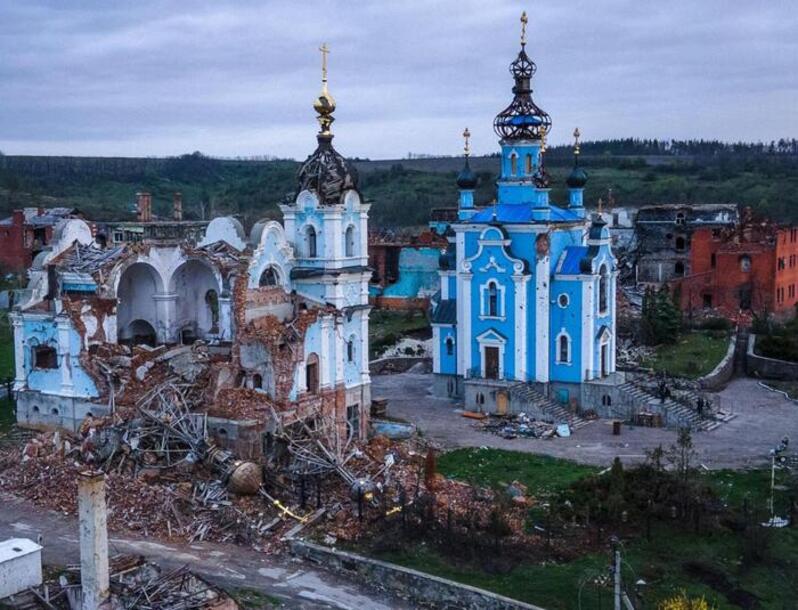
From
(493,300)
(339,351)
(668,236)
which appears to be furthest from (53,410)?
(668,236)

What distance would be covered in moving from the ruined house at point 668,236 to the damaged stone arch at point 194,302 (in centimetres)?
2831

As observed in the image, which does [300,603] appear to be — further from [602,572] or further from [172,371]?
[172,371]

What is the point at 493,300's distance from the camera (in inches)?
1297

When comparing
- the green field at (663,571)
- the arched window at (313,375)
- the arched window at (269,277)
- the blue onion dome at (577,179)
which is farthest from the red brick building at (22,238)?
the green field at (663,571)

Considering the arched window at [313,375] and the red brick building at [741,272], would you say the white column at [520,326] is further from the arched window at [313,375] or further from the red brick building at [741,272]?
the red brick building at [741,272]

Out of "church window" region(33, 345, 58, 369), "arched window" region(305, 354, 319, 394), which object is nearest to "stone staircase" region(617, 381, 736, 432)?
"arched window" region(305, 354, 319, 394)

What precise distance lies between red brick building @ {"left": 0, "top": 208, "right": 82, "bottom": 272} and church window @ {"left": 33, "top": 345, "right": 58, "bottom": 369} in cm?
2906

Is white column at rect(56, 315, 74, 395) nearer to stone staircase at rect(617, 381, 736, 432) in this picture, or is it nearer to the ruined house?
stone staircase at rect(617, 381, 736, 432)

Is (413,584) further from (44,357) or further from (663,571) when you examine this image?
(44,357)

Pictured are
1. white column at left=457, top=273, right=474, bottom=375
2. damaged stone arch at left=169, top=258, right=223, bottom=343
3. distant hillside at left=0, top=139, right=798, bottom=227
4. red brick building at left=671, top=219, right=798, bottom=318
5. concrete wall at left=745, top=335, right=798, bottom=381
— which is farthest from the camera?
distant hillside at left=0, top=139, right=798, bottom=227

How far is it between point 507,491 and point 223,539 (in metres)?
6.59

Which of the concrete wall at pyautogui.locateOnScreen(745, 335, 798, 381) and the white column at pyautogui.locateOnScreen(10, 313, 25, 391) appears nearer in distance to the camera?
the white column at pyautogui.locateOnScreen(10, 313, 25, 391)

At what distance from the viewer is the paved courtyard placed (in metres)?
27.2

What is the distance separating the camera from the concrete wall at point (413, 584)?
17453mm
